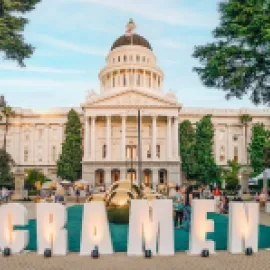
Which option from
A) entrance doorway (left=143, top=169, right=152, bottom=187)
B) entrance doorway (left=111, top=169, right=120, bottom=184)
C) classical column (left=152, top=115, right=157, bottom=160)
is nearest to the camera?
classical column (left=152, top=115, right=157, bottom=160)

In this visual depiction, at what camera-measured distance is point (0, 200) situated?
98.6ft

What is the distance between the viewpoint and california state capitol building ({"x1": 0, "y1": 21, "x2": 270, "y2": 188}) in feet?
196

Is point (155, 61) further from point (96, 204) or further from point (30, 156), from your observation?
point (96, 204)

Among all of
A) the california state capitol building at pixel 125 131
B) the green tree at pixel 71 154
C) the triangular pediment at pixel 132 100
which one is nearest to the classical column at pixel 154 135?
the california state capitol building at pixel 125 131

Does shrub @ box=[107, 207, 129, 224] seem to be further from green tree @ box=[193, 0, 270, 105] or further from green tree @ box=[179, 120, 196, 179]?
green tree @ box=[179, 120, 196, 179]

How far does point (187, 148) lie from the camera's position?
6250 cm

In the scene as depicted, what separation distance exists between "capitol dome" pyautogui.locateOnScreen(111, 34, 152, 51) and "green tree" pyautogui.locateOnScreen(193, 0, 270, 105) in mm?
61611

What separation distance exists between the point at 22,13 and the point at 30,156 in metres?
55.4

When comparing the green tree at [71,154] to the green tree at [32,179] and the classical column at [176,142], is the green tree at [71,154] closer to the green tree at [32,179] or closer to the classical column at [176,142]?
the green tree at [32,179]

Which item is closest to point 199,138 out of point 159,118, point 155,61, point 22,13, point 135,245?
point 159,118

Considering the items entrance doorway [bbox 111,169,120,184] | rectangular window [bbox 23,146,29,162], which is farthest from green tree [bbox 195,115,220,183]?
rectangular window [bbox 23,146,29,162]

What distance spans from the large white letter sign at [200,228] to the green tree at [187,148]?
52.2 m

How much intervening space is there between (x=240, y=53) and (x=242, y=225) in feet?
46.5

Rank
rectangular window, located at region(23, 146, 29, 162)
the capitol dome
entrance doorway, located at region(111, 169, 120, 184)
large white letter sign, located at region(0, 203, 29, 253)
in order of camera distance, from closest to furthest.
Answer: large white letter sign, located at region(0, 203, 29, 253) < entrance doorway, located at region(111, 169, 120, 184) < rectangular window, located at region(23, 146, 29, 162) < the capitol dome
